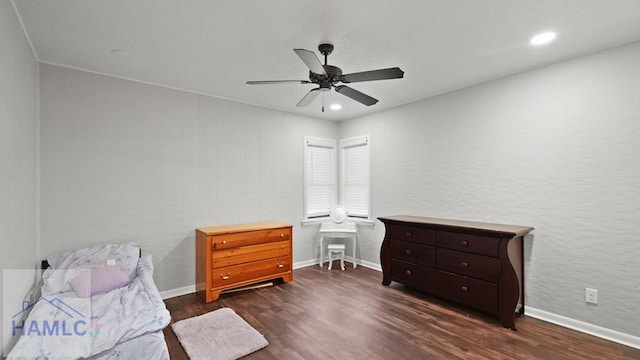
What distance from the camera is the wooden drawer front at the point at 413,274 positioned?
354cm

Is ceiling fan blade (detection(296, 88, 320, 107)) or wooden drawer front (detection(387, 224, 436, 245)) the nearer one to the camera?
ceiling fan blade (detection(296, 88, 320, 107))

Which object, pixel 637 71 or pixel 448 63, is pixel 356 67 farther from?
pixel 637 71

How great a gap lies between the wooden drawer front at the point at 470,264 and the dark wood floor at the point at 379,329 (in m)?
0.44

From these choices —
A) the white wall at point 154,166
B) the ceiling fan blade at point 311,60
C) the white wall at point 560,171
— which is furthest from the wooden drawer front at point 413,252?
the ceiling fan blade at point 311,60

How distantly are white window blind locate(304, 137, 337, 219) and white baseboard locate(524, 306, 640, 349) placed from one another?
10.7 ft

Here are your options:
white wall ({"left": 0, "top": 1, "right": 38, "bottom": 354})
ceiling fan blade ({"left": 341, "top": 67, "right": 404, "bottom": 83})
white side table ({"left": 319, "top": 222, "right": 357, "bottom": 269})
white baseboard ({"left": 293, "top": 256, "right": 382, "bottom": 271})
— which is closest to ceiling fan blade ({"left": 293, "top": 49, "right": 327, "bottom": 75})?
ceiling fan blade ({"left": 341, "top": 67, "right": 404, "bottom": 83})

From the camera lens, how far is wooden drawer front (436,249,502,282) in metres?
2.98

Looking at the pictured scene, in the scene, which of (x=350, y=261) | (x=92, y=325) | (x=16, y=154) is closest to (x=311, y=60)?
(x=16, y=154)

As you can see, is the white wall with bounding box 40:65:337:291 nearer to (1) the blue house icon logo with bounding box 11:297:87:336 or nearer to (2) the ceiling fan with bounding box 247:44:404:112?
(1) the blue house icon logo with bounding box 11:297:87:336

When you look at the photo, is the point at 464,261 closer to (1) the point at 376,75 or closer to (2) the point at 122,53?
(1) the point at 376,75

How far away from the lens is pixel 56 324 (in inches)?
78.5

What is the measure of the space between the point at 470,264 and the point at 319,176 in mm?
2907

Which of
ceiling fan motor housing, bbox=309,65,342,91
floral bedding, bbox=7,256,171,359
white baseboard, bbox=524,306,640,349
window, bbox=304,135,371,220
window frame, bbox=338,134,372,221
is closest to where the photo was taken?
floral bedding, bbox=7,256,171,359

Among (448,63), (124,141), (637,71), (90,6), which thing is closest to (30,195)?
(124,141)
